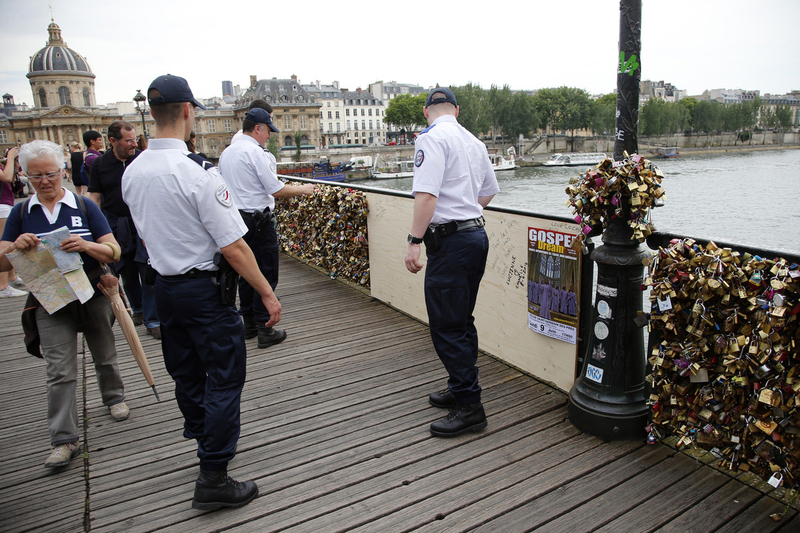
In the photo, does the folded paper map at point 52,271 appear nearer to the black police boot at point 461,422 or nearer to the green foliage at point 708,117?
the black police boot at point 461,422

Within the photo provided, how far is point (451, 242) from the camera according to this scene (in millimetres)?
3361

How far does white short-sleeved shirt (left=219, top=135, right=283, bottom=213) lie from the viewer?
16.5ft

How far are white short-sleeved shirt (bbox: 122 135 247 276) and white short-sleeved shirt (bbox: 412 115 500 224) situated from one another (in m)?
1.17

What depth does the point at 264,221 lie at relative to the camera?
5141 mm

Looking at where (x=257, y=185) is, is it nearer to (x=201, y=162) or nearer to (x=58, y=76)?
(x=201, y=162)

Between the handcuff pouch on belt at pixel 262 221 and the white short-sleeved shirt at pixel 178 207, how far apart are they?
7.80 ft

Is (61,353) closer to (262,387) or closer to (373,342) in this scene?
(262,387)

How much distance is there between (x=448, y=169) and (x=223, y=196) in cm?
137

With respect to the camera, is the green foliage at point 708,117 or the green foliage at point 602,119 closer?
the green foliage at point 602,119

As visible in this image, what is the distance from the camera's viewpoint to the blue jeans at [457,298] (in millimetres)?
3352

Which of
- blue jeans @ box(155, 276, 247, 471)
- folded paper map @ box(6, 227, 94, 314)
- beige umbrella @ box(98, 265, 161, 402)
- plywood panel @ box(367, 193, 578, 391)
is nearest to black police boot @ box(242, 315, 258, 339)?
beige umbrella @ box(98, 265, 161, 402)

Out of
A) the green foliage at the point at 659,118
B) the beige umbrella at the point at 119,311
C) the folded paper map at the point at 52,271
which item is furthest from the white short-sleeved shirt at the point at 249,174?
the green foliage at the point at 659,118

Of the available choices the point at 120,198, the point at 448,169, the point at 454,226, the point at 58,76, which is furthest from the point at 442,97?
the point at 58,76

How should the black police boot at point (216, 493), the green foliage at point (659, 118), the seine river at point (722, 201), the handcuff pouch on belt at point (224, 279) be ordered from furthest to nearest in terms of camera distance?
the green foliage at point (659, 118)
the seine river at point (722, 201)
the black police boot at point (216, 493)
the handcuff pouch on belt at point (224, 279)
